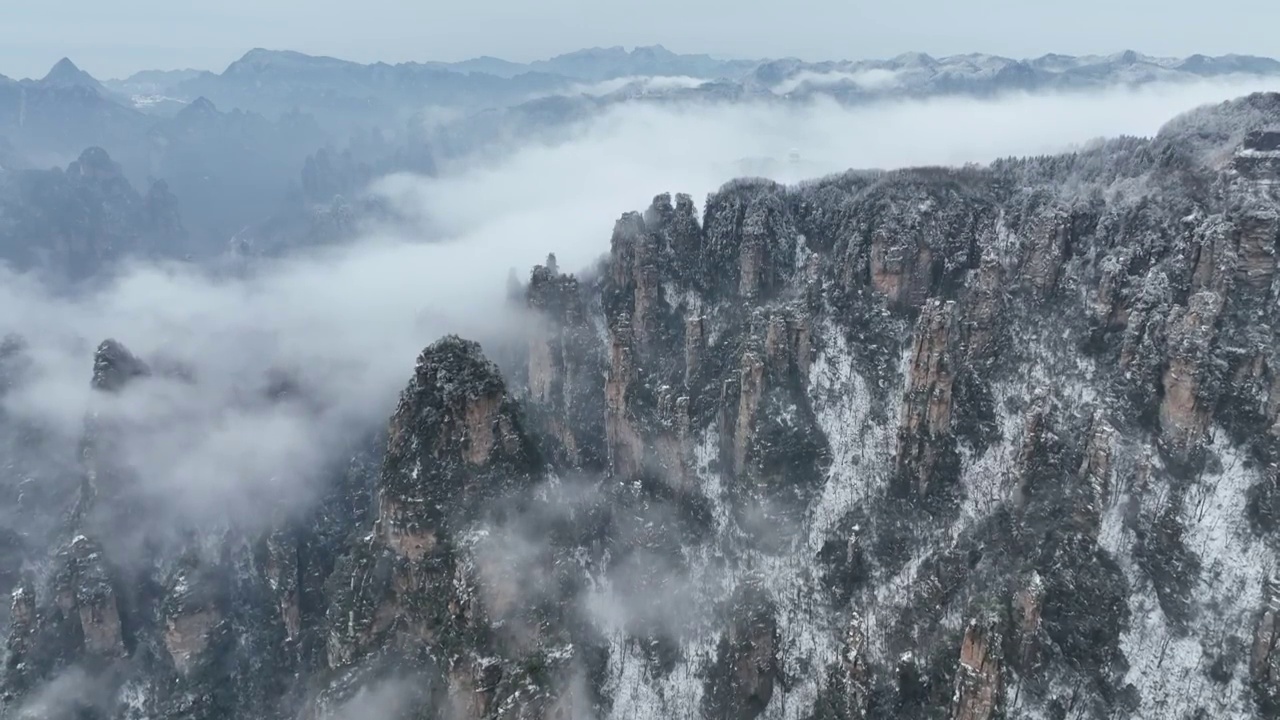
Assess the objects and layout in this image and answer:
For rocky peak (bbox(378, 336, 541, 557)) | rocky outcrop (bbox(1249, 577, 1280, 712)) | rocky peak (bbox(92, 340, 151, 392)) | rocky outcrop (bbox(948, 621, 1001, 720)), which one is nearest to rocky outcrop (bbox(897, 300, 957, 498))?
rocky outcrop (bbox(948, 621, 1001, 720))

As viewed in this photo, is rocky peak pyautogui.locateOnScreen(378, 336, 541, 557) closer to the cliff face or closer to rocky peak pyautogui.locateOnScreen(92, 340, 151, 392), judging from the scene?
the cliff face

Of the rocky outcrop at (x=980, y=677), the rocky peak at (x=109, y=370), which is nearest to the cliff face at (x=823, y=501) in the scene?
the rocky outcrop at (x=980, y=677)

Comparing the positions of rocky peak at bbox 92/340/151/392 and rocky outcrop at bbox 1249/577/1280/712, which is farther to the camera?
rocky peak at bbox 92/340/151/392

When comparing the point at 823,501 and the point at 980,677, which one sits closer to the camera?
the point at 980,677

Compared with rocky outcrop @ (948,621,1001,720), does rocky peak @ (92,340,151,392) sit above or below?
above

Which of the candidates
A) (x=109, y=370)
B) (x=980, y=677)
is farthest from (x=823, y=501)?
(x=109, y=370)

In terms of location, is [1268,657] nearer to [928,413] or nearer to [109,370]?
A: [928,413]

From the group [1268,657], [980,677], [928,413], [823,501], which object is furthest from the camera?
[823,501]

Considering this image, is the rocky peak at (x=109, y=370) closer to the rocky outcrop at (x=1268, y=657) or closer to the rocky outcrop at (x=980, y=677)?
the rocky outcrop at (x=980, y=677)
